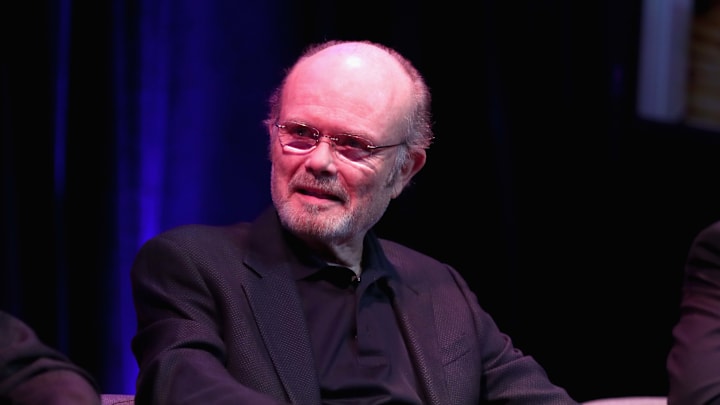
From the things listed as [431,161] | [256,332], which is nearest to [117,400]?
[256,332]

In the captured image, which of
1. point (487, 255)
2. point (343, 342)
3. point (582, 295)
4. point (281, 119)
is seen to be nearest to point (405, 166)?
point (281, 119)

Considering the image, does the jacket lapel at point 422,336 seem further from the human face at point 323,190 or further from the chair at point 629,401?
the chair at point 629,401

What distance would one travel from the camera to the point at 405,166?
2459 mm

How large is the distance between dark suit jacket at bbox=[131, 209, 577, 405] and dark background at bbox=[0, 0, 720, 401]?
0.79m

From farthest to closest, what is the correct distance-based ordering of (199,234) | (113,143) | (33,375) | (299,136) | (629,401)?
(113,143) → (629,401) → (299,136) → (199,234) → (33,375)

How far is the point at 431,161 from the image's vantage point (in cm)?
354

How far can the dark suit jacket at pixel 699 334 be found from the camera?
91.4 inches

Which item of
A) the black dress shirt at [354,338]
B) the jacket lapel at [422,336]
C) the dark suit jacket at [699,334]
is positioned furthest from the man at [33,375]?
the dark suit jacket at [699,334]

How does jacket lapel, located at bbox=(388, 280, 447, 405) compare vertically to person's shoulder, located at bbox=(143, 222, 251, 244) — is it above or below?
below

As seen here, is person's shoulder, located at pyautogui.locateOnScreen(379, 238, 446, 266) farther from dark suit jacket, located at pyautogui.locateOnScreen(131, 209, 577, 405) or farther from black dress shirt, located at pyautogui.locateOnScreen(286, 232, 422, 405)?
black dress shirt, located at pyautogui.locateOnScreen(286, 232, 422, 405)

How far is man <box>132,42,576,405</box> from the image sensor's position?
195cm

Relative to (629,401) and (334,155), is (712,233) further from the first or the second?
(334,155)

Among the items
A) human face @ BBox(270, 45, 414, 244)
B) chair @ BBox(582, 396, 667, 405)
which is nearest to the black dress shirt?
human face @ BBox(270, 45, 414, 244)

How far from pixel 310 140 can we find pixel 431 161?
138 cm
